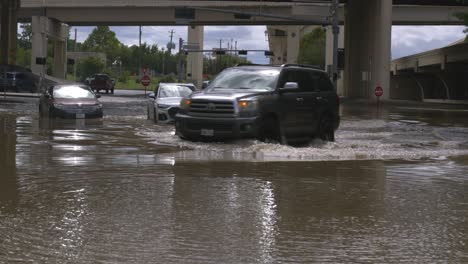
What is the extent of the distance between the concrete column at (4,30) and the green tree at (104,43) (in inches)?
4332

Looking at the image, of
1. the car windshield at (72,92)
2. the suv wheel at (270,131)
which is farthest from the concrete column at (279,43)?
the suv wheel at (270,131)

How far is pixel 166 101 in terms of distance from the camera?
78.6ft

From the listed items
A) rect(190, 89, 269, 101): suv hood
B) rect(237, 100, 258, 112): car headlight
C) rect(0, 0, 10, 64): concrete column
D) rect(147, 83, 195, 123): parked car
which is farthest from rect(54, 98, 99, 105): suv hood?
rect(0, 0, 10, 64): concrete column

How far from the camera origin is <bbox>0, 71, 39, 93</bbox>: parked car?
5575 centimetres

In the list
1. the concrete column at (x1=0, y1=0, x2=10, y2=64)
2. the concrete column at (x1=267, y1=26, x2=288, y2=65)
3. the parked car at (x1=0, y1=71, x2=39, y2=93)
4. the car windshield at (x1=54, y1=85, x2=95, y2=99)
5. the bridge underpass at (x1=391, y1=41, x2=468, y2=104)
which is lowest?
the car windshield at (x1=54, y1=85, x2=95, y2=99)

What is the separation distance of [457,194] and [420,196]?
0.68m

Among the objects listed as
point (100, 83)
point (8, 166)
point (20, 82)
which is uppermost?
point (100, 83)

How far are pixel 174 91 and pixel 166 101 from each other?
116cm

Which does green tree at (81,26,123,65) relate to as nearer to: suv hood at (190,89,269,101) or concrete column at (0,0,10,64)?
concrete column at (0,0,10,64)

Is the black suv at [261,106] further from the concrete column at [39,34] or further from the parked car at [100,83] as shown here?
the concrete column at [39,34]

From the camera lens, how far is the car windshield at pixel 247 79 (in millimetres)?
15602

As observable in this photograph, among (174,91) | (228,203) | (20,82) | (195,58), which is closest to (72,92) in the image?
(174,91)

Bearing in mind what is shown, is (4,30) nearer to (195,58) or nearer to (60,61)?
(60,61)

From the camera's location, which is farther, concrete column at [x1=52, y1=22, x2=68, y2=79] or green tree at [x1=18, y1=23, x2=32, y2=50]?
green tree at [x1=18, y1=23, x2=32, y2=50]
